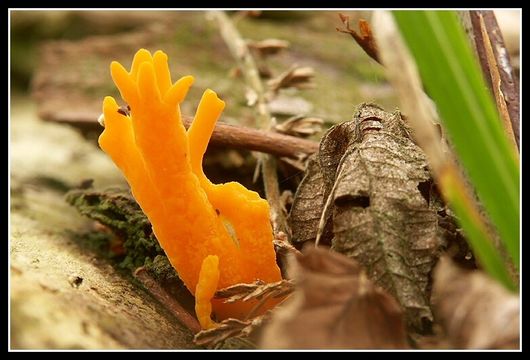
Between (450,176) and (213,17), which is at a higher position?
(213,17)

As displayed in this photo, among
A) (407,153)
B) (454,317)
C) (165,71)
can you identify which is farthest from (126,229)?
(454,317)

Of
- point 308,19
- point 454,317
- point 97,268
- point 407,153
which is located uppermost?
point 308,19

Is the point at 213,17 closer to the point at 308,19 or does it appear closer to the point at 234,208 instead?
the point at 308,19

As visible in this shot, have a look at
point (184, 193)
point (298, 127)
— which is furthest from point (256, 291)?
point (298, 127)

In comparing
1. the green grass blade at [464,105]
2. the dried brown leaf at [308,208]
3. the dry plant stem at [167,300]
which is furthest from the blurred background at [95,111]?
the green grass blade at [464,105]

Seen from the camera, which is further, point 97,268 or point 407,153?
point 97,268

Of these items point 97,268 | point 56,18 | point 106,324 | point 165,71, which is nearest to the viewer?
point 106,324

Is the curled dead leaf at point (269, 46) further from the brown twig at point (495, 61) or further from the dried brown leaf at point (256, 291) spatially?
the dried brown leaf at point (256, 291)
